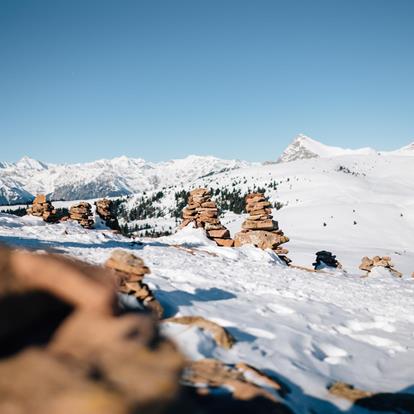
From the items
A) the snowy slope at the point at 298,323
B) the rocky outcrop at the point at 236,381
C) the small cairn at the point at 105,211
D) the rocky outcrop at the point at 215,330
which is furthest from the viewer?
the small cairn at the point at 105,211

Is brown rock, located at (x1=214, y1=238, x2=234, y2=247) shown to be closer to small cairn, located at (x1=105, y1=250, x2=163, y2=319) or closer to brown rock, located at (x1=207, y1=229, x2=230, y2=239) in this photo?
brown rock, located at (x1=207, y1=229, x2=230, y2=239)

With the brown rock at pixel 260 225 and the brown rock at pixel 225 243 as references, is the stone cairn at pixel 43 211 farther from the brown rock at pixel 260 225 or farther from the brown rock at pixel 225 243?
the brown rock at pixel 260 225

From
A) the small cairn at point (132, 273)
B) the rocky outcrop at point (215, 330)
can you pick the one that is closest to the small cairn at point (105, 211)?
the small cairn at point (132, 273)

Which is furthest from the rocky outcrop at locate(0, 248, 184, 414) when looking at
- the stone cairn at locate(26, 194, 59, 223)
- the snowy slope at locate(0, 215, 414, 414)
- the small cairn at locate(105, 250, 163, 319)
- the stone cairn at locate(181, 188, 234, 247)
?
the stone cairn at locate(26, 194, 59, 223)

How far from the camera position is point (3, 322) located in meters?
2.88

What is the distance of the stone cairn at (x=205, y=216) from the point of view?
37.0 metres

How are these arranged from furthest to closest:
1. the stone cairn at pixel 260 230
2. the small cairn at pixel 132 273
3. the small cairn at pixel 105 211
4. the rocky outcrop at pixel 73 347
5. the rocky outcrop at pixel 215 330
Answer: the small cairn at pixel 105 211 < the stone cairn at pixel 260 230 < the small cairn at pixel 132 273 < the rocky outcrop at pixel 215 330 < the rocky outcrop at pixel 73 347

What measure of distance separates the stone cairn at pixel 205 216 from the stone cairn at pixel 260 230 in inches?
64.5

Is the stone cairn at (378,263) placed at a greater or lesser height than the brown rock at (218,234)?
lesser

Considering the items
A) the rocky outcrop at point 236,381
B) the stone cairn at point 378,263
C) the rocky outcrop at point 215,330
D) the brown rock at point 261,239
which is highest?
the rocky outcrop at point 236,381

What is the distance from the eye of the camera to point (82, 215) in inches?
1689

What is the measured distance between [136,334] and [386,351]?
8505mm

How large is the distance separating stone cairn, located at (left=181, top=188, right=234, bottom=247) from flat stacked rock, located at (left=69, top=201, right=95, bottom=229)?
1084 cm

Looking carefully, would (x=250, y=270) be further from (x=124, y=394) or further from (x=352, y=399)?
(x=124, y=394)
